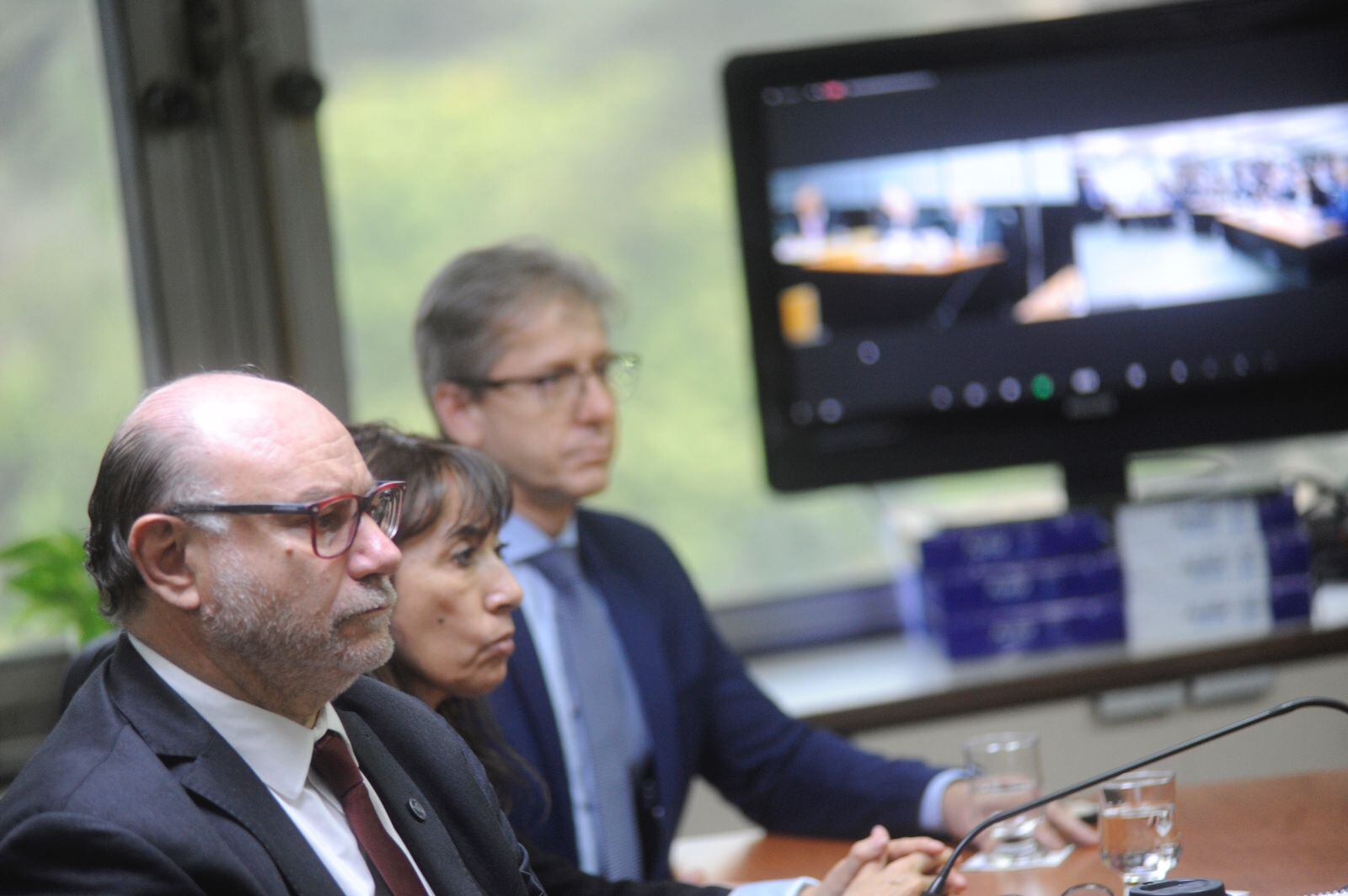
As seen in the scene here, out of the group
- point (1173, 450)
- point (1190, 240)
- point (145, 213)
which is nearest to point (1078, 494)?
point (1173, 450)

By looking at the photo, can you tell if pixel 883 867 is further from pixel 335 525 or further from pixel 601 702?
pixel 335 525

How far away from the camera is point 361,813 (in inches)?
54.7

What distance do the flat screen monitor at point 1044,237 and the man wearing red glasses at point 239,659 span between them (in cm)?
177

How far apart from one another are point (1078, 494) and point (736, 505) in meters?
0.71

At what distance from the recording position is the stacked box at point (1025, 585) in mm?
3047

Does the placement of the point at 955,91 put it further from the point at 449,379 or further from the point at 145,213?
the point at 145,213

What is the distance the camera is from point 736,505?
338 cm

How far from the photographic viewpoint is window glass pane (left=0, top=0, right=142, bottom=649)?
9.43 ft

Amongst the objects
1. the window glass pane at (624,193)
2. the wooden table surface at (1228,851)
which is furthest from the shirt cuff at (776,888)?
the window glass pane at (624,193)

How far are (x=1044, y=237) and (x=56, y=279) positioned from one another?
6.21 ft

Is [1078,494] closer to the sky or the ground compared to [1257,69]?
closer to the ground

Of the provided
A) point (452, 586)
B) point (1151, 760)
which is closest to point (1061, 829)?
point (1151, 760)

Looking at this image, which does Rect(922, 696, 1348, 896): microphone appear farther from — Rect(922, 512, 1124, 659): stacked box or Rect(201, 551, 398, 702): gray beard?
Rect(922, 512, 1124, 659): stacked box

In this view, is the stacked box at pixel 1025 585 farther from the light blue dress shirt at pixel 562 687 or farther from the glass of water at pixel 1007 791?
the glass of water at pixel 1007 791
